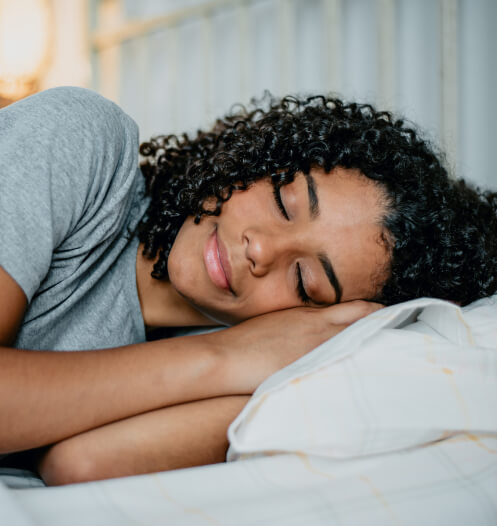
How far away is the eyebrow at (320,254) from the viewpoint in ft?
2.49

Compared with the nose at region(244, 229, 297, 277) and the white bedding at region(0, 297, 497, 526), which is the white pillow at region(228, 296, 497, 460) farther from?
the nose at region(244, 229, 297, 277)

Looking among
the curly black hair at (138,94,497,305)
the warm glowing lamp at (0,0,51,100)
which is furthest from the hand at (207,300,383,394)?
the warm glowing lamp at (0,0,51,100)

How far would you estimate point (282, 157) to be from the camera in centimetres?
84

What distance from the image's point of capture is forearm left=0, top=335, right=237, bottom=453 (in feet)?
1.80

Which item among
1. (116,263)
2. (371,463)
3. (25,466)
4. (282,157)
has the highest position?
(282,157)

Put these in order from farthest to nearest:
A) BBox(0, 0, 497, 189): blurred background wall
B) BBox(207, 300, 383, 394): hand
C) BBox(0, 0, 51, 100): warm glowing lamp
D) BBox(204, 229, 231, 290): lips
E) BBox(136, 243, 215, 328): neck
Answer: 1. BBox(0, 0, 51, 100): warm glowing lamp
2. BBox(0, 0, 497, 189): blurred background wall
3. BBox(136, 243, 215, 328): neck
4. BBox(204, 229, 231, 290): lips
5. BBox(207, 300, 383, 394): hand

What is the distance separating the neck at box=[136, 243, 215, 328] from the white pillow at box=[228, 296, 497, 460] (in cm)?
40

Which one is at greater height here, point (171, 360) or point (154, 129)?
point (154, 129)

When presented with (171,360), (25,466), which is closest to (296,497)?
(171,360)

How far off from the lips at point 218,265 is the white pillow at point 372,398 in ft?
0.74

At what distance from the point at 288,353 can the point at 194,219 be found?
0.29 meters

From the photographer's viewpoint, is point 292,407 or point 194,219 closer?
point 292,407

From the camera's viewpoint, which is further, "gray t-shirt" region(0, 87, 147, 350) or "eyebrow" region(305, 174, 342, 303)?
"eyebrow" region(305, 174, 342, 303)

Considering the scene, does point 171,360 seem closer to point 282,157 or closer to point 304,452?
point 304,452
